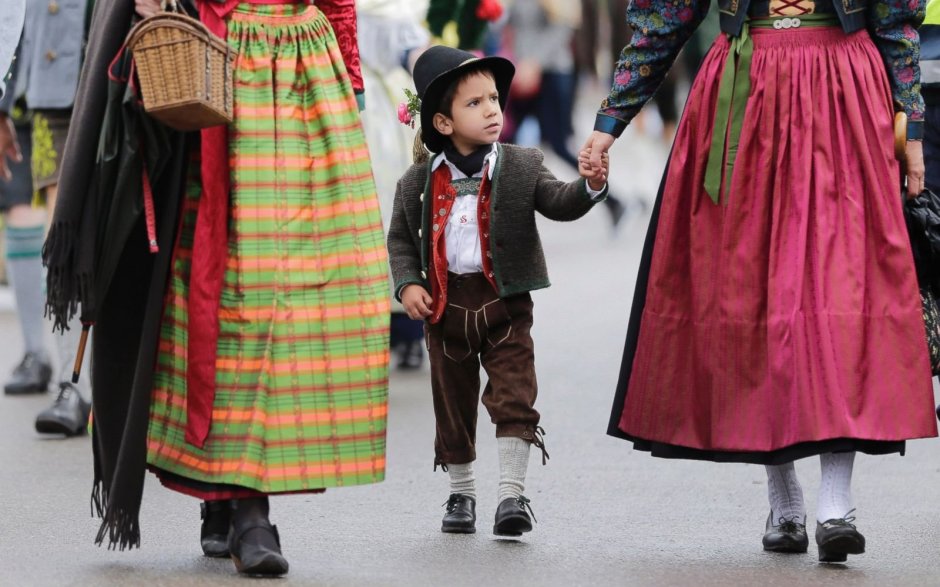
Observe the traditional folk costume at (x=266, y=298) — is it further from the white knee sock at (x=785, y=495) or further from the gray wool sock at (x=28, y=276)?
the gray wool sock at (x=28, y=276)

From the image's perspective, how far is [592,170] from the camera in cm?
511

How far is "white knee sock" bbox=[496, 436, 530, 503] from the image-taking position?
5.30 meters

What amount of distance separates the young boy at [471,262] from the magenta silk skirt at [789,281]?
15.8 inches

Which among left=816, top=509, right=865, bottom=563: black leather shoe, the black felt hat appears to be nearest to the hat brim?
the black felt hat

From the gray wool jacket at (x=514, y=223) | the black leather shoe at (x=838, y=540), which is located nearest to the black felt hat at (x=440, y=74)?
the gray wool jacket at (x=514, y=223)

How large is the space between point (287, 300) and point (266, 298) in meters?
0.05

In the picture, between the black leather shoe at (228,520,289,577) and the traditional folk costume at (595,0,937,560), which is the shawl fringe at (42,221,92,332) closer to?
the black leather shoe at (228,520,289,577)

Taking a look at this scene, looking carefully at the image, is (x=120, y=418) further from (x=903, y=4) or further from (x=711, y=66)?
(x=903, y=4)

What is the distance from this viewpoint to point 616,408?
517 cm

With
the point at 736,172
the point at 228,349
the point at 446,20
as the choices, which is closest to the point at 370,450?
the point at 228,349

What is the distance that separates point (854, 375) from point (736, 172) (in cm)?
61

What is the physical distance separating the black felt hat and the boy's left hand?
0.42 metres

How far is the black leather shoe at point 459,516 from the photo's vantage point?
5402 millimetres

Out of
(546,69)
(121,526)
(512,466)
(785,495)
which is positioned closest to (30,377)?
(512,466)
